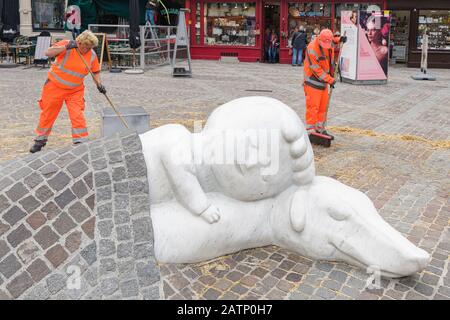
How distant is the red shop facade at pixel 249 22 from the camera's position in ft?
71.7

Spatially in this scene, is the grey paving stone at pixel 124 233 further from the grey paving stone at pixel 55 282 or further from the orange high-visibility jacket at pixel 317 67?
the orange high-visibility jacket at pixel 317 67

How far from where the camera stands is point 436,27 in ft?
67.1

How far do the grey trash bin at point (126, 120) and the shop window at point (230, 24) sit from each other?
1658 centimetres

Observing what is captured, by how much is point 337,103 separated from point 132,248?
917cm

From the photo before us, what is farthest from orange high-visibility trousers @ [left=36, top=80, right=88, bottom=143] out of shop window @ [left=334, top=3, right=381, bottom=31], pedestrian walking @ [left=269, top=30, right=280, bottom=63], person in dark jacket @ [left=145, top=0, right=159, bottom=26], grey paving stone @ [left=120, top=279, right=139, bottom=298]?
shop window @ [left=334, top=3, right=381, bottom=31]

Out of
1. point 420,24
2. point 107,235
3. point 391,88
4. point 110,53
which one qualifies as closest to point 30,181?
point 107,235

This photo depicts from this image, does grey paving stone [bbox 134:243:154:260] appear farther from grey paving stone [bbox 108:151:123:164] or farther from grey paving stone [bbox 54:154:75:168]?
grey paving stone [bbox 54:154:75:168]

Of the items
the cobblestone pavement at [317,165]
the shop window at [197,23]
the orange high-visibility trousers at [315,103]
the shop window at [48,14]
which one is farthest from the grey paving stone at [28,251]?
the shop window at [48,14]

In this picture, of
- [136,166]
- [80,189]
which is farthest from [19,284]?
[136,166]

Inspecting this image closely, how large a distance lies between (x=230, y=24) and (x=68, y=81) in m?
17.2

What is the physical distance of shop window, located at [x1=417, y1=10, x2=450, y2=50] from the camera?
20.3 metres

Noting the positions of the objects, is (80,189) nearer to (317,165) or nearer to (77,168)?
(77,168)

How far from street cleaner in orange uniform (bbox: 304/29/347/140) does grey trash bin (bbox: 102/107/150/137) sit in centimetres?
251
